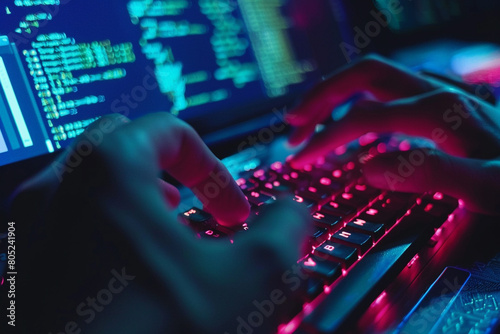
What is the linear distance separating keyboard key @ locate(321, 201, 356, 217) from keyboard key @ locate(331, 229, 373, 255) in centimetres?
4

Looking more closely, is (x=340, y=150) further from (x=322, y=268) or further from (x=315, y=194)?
(x=322, y=268)

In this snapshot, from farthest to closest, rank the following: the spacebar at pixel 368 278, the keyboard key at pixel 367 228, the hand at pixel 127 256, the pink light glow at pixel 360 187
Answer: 1. the pink light glow at pixel 360 187
2. the keyboard key at pixel 367 228
3. the spacebar at pixel 368 278
4. the hand at pixel 127 256

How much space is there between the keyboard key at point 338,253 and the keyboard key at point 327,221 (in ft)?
0.12

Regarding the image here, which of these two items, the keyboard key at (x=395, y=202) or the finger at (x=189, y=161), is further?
the keyboard key at (x=395, y=202)

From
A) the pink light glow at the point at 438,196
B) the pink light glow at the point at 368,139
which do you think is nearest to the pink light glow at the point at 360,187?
the pink light glow at the point at 438,196

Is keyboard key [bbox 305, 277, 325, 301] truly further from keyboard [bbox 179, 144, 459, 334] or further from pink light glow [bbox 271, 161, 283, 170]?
pink light glow [bbox 271, 161, 283, 170]

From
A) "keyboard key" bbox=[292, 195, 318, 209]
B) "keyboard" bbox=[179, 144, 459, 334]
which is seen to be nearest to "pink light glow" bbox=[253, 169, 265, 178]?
"keyboard" bbox=[179, 144, 459, 334]

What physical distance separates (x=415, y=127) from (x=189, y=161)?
17.6 inches

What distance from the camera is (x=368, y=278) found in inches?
16.2

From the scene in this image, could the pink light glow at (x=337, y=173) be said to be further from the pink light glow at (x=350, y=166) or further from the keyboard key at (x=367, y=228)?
the keyboard key at (x=367, y=228)

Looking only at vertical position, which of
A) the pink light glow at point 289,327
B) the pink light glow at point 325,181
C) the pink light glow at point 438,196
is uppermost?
the pink light glow at point 325,181

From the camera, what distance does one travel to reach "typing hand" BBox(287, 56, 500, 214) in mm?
548

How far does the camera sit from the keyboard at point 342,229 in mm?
383

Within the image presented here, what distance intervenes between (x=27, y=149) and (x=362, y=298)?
0.48m
